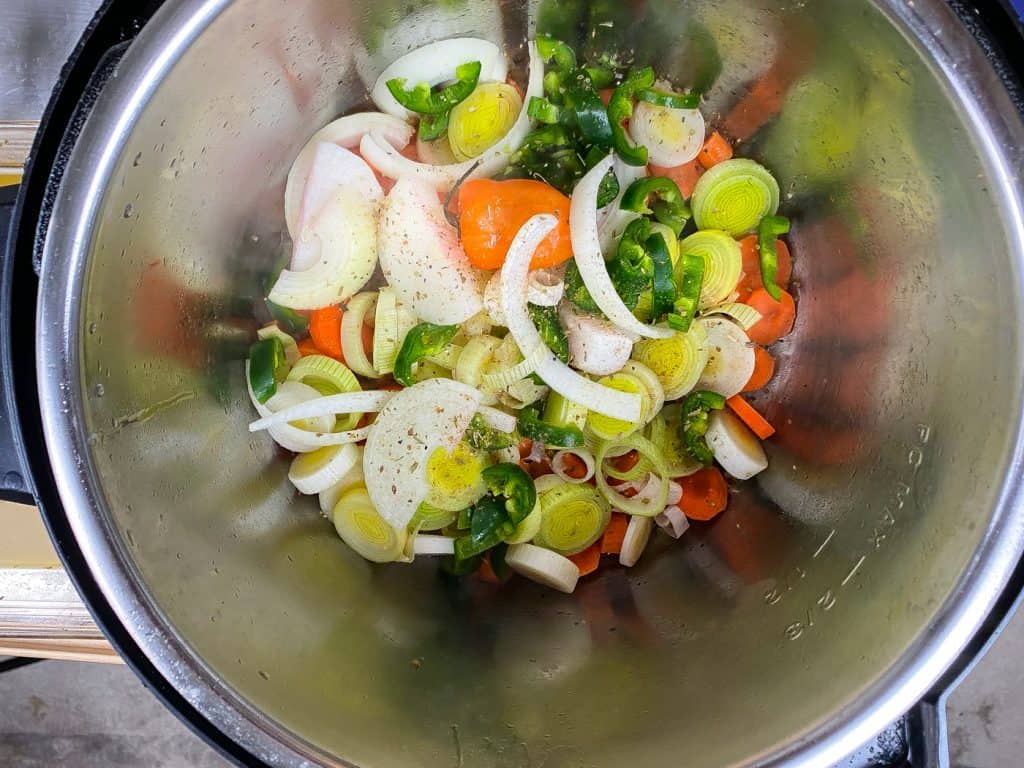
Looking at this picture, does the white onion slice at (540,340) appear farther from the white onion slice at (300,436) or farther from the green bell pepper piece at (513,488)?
the white onion slice at (300,436)

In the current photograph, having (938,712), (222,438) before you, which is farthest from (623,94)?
(938,712)

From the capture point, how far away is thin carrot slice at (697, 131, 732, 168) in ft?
4.18

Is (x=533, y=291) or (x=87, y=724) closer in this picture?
(x=533, y=291)

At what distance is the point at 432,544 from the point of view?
126 cm

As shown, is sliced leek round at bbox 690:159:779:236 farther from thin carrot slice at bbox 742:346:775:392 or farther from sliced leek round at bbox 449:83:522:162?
sliced leek round at bbox 449:83:522:162

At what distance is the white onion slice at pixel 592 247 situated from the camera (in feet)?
3.68

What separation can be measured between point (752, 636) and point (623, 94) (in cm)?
84

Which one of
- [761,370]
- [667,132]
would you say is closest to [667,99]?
[667,132]

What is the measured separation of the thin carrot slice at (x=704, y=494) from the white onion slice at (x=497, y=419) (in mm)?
331

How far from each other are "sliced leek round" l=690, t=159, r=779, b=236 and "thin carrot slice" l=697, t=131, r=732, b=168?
0.03 meters

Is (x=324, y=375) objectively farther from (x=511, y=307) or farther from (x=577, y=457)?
(x=577, y=457)

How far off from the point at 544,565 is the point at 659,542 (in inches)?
8.9

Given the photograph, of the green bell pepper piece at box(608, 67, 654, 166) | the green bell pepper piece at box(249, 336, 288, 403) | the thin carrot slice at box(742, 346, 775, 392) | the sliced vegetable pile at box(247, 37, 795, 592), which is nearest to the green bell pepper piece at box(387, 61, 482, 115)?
the sliced vegetable pile at box(247, 37, 795, 592)

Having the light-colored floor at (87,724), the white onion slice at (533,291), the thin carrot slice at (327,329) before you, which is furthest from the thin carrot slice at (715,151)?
the light-colored floor at (87,724)
